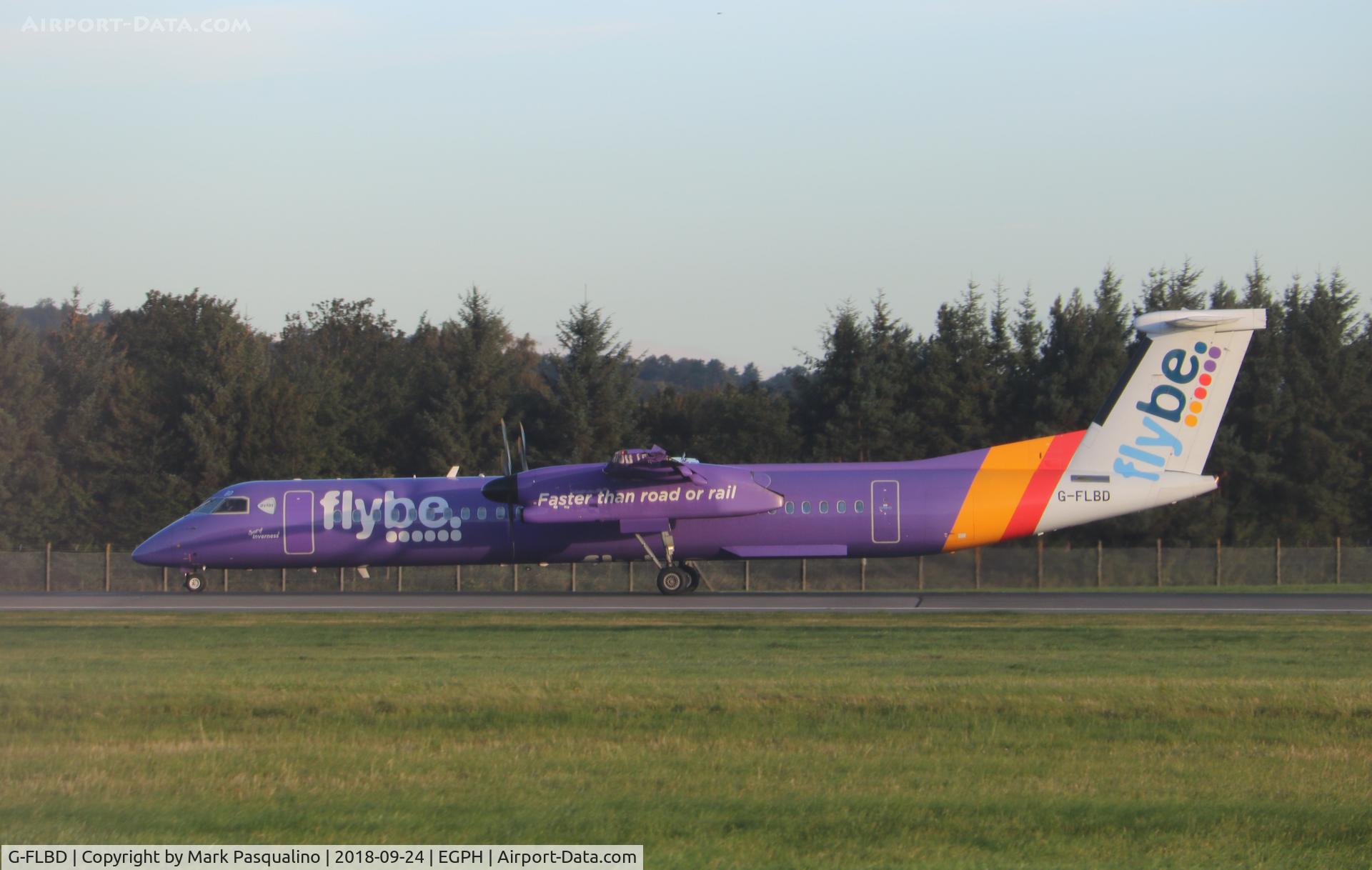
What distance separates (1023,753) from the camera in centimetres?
1113

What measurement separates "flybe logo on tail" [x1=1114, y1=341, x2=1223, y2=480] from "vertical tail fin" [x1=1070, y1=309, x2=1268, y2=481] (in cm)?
2

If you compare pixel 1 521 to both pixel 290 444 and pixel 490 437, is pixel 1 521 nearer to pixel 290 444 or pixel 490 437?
pixel 290 444

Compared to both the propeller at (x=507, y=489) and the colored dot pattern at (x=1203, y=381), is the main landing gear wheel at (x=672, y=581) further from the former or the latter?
the colored dot pattern at (x=1203, y=381)

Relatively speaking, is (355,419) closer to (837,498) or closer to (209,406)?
(209,406)

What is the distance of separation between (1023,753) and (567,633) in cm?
1153

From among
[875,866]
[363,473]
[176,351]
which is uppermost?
[176,351]

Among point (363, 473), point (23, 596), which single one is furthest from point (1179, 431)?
point (363, 473)

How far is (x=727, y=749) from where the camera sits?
11242 millimetres

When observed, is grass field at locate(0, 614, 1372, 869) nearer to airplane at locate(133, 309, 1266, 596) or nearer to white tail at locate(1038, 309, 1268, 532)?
white tail at locate(1038, 309, 1268, 532)

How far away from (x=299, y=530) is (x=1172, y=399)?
69.3ft

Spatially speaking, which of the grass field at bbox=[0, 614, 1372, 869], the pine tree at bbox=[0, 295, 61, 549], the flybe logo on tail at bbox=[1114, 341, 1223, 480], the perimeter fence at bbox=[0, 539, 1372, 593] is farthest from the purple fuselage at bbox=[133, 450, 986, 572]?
the pine tree at bbox=[0, 295, 61, 549]

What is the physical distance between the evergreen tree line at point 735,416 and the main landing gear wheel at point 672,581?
1824 cm

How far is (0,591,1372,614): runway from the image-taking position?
25.9 m

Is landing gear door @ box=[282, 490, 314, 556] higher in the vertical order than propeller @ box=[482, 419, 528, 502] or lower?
lower
